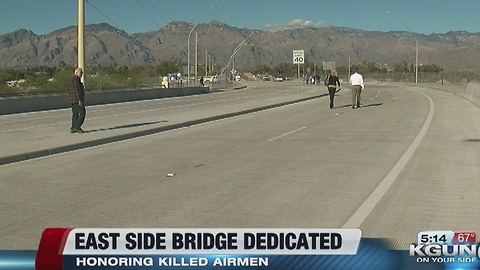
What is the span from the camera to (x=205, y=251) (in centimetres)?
379

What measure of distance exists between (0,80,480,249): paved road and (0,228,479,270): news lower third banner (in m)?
2.36

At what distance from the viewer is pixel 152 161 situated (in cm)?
1474

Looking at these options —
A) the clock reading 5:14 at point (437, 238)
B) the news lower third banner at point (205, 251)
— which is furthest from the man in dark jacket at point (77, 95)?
the clock reading 5:14 at point (437, 238)

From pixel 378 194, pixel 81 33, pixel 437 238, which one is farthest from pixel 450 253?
pixel 81 33

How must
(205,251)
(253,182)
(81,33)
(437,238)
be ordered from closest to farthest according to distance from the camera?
(205,251), (437,238), (253,182), (81,33)

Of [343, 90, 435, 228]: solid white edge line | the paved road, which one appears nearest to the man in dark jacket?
the paved road

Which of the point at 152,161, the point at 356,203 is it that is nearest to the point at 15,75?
the point at 152,161

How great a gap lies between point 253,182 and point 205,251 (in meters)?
7.82

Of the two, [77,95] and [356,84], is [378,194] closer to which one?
[77,95]

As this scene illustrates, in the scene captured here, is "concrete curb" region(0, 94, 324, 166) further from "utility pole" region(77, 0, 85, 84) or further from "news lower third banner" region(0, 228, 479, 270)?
"utility pole" region(77, 0, 85, 84)

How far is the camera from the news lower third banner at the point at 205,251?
147 inches

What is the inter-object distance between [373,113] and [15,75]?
67.4 metres

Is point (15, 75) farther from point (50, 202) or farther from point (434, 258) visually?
point (434, 258)

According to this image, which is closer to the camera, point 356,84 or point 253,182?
point 253,182
